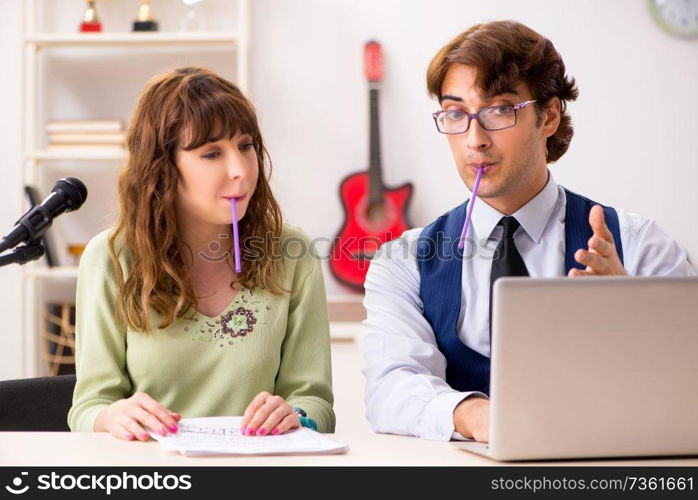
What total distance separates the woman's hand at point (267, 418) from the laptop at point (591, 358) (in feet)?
1.28

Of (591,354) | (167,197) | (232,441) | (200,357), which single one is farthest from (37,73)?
(591,354)

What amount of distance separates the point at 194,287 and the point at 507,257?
23.4 inches

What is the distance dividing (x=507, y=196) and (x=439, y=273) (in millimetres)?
210

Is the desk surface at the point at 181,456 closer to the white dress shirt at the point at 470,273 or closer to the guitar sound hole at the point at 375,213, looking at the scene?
the white dress shirt at the point at 470,273

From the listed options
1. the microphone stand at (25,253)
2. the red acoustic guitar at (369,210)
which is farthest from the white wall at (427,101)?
the microphone stand at (25,253)

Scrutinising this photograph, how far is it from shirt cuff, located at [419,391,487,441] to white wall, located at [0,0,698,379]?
2258 mm

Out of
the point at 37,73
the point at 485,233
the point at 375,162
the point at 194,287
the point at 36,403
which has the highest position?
the point at 37,73

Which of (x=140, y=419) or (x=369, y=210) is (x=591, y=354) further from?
(x=369, y=210)

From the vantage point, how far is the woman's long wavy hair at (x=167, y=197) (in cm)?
163

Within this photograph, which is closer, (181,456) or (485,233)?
(181,456)

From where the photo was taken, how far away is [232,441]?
1.25 meters

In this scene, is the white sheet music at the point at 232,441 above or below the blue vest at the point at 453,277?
below

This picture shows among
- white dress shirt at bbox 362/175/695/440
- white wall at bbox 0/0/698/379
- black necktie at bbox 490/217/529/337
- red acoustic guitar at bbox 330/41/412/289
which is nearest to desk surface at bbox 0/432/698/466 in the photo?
white dress shirt at bbox 362/175/695/440
